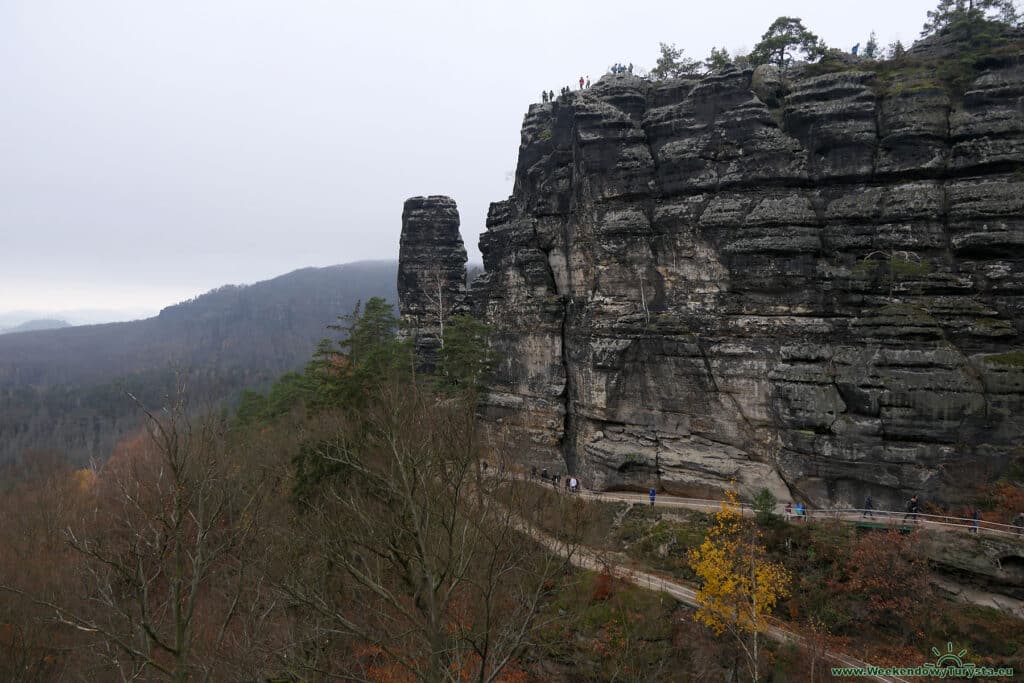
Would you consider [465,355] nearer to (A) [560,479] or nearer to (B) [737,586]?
(A) [560,479]

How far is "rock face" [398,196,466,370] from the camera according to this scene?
47.6 metres

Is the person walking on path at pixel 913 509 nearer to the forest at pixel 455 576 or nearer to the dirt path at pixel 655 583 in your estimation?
the forest at pixel 455 576

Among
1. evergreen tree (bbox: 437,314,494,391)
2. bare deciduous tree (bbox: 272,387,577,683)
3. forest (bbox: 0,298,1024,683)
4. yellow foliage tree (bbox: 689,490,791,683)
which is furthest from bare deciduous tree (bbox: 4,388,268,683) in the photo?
yellow foliage tree (bbox: 689,490,791,683)

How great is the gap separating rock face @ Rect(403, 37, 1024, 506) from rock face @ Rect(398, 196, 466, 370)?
60.5 ft

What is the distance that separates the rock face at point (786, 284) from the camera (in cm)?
2142

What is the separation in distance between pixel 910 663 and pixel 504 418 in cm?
2084

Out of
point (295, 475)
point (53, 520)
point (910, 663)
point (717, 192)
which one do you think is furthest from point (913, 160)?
point (53, 520)

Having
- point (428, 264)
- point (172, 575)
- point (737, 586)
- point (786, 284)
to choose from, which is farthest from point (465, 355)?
point (172, 575)

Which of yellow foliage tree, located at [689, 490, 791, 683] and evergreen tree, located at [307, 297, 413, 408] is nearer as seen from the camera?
yellow foliage tree, located at [689, 490, 791, 683]

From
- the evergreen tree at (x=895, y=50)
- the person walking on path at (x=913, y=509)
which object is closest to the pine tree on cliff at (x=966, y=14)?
the evergreen tree at (x=895, y=50)

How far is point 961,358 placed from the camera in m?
21.3

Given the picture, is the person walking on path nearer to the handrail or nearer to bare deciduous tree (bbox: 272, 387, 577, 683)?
the handrail

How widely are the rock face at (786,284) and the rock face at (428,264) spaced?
18.4 metres

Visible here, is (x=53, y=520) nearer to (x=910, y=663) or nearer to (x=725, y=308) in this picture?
(x=725, y=308)
